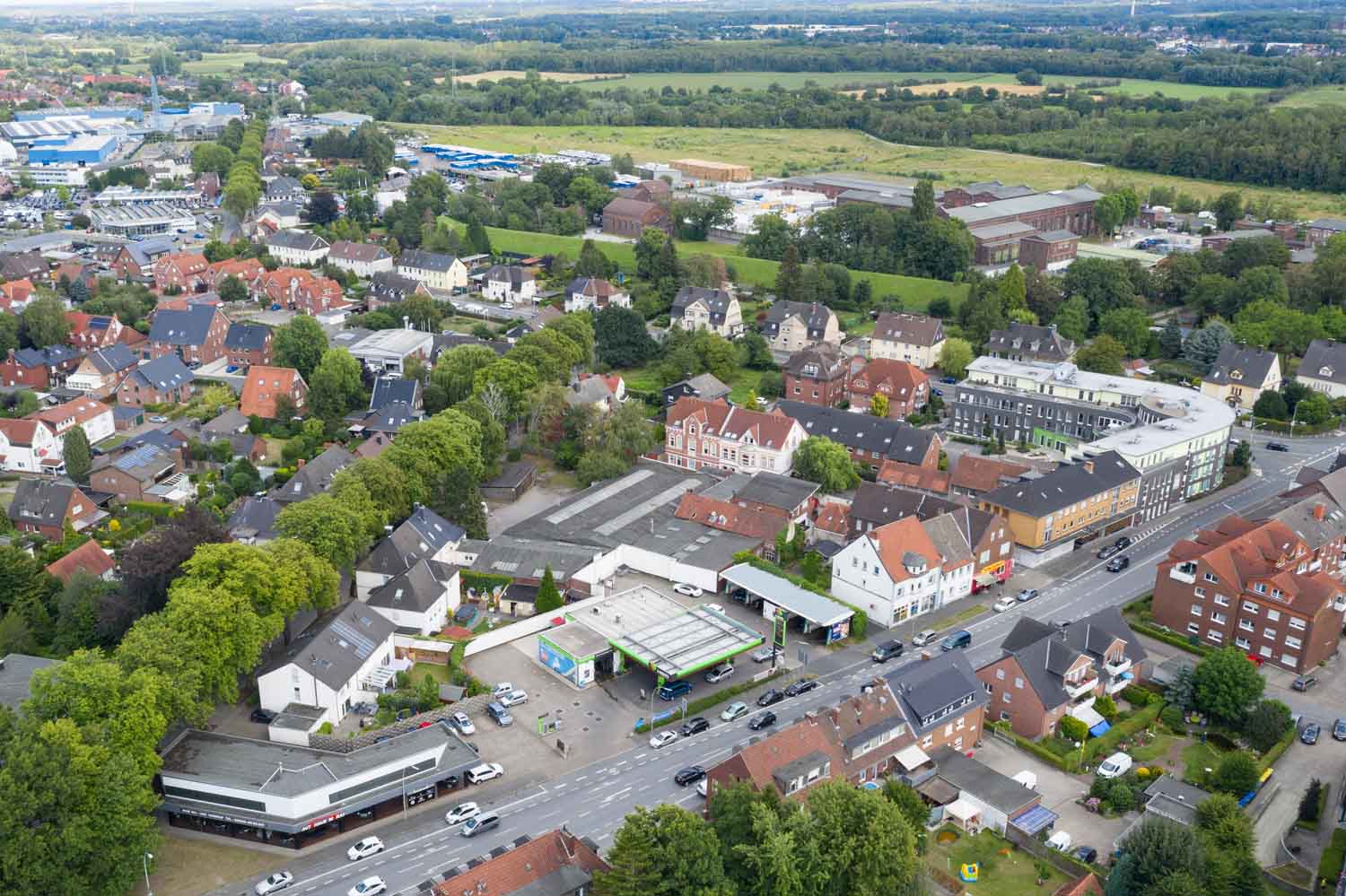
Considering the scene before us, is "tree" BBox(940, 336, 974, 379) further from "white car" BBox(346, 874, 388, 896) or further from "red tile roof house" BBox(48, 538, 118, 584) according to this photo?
"white car" BBox(346, 874, 388, 896)

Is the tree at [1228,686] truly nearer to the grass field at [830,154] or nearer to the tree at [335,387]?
the tree at [335,387]

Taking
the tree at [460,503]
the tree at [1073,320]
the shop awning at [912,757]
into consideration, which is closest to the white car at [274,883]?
the shop awning at [912,757]

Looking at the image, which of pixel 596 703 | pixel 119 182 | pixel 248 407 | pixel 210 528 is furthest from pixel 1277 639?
pixel 119 182

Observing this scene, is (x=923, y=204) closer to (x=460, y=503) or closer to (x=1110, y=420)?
(x=1110, y=420)

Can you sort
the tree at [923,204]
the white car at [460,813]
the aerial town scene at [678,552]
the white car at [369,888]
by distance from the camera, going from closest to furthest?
the white car at [369,888] → the aerial town scene at [678,552] → the white car at [460,813] → the tree at [923,204]

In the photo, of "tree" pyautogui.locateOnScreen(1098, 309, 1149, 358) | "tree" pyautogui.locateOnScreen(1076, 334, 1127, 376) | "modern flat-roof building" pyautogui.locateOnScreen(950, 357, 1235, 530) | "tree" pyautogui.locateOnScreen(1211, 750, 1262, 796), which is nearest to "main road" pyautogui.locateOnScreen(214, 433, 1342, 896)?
"tree" pyautogui.locateOnScreen(1211, 750, 1262, 796)

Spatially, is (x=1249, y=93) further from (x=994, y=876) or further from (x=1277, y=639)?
(x=994, y=876)
